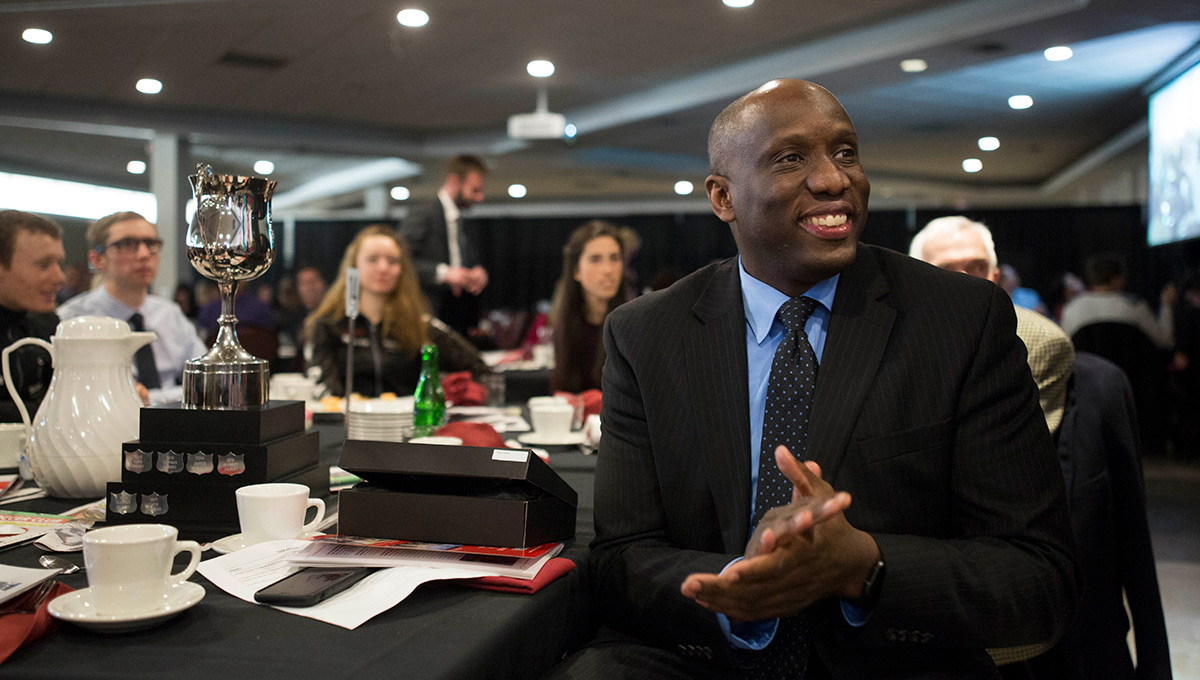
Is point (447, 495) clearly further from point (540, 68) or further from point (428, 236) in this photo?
point (540, 68)

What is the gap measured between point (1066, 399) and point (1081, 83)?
7030 mm

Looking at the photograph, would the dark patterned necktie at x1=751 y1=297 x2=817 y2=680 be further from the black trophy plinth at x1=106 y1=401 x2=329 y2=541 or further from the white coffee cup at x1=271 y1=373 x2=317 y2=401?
the white coffee cup at x1=271 y1=373 x2=317 y2=401

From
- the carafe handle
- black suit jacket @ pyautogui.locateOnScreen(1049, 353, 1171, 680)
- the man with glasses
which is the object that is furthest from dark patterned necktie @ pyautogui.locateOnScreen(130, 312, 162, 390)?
black suit jacket @ pyautogui.locateOnScreen(1049, 353, 1171, 680)

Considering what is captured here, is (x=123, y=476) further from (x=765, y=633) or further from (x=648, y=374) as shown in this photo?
(x=765, y=633)

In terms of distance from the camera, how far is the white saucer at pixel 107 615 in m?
0.88

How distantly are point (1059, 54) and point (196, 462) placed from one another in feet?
23.9

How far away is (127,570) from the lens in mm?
916

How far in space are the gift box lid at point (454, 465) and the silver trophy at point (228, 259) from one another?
330mm

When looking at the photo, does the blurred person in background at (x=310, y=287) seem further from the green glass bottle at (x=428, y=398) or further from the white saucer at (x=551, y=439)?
the white saucer at (x=551, y=439)

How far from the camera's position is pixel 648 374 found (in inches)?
52.8

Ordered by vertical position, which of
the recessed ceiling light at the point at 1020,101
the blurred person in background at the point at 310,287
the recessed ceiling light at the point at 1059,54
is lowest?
the blurred person in background at the point at 310,287

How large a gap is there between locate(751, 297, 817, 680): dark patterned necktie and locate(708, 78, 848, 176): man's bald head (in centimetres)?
26

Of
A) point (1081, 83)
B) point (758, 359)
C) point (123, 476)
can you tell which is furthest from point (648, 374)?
point (1081, 83)

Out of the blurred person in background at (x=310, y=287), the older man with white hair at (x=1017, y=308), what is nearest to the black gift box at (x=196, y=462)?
the older man with white hair at (x=1017, y=308)
